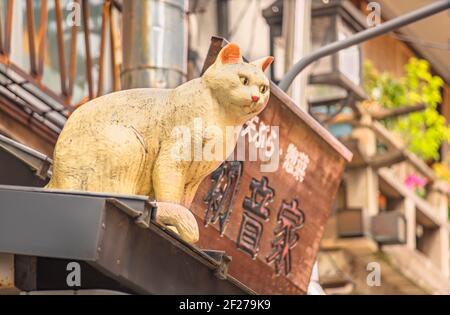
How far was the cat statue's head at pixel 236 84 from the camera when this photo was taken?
9875mm

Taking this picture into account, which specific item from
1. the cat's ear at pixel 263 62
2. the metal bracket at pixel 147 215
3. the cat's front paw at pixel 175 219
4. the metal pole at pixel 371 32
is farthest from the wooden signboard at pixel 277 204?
the metal bracket at pixel 147 215

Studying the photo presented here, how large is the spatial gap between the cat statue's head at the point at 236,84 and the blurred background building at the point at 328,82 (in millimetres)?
2517

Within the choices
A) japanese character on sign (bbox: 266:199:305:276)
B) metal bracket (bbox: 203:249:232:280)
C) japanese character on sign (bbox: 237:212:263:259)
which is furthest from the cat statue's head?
japanese character on sign (bbox: 266:199:305:276)

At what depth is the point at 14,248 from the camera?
835 cm

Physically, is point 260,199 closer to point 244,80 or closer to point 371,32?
point 371,32

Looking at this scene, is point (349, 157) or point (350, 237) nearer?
point (349, 157)

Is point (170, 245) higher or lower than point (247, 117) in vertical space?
lower

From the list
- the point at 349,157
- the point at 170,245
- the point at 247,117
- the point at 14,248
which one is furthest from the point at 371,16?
the point at 14,248

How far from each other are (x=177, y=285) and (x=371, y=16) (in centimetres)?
691

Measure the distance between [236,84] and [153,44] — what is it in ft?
10.1

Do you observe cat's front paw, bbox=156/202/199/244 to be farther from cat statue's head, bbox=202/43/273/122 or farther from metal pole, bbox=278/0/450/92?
metal pole, bbox=278/0/450/92

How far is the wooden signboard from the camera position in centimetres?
1243

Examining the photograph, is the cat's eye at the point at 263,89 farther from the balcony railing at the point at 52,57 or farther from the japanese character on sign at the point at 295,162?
the balcony railing at the point at 52,57
